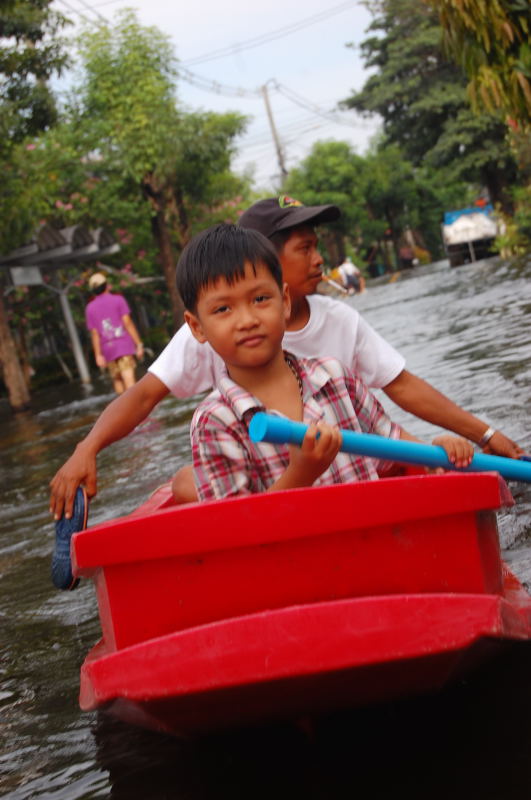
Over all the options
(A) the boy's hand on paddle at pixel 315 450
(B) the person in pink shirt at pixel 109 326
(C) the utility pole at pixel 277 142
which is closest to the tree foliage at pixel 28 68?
(B) the person in pink shirt at pixel 109 326

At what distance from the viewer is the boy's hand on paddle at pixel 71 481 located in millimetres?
2906

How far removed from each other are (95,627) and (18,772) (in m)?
1.09

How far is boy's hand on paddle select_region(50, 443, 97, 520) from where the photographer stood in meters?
2.91

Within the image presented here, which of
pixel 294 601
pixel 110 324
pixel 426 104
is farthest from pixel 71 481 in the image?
pixel 426 104

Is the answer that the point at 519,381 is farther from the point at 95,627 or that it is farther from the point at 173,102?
the point at 173,102

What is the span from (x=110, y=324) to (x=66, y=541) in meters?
8.99

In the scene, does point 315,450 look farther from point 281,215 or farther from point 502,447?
point 281,215

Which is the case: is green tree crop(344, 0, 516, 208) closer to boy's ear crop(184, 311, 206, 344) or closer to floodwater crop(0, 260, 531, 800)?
floodwater crop(0, 260, 531, 800)

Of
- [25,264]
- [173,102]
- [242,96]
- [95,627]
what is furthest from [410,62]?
[95,627]

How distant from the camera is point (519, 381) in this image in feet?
21.2

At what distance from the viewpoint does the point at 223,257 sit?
262 centimetres

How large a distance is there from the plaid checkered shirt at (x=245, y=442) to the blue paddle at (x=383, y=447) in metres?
0.19

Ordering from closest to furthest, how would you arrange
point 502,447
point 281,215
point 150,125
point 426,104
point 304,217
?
point 502,447 < point 304,217 < point 281,215 < point 150,125 < point 426,104

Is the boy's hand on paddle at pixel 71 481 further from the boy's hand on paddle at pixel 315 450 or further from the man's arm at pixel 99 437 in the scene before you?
the boy's hand on paddle at pixel 315 450
